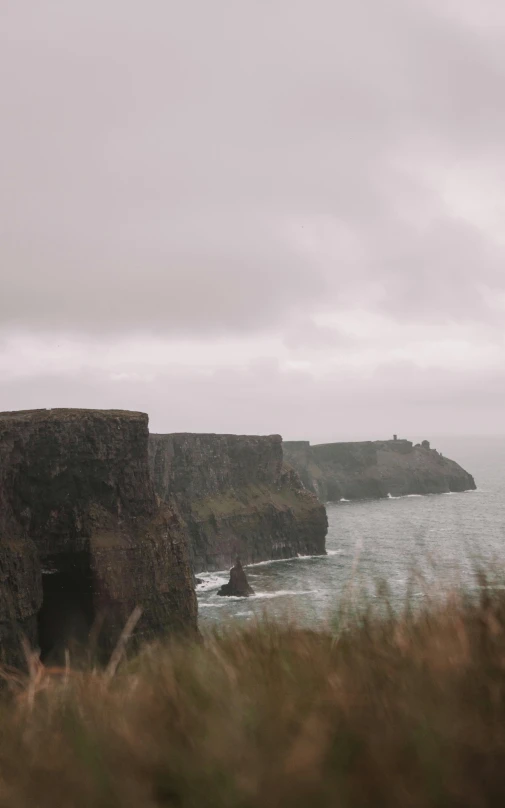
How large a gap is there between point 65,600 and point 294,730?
54547 mm

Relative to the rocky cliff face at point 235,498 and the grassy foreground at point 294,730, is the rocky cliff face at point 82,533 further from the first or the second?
the rocky cliff face at point 235,498

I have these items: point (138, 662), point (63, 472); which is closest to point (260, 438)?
point (63, 472)

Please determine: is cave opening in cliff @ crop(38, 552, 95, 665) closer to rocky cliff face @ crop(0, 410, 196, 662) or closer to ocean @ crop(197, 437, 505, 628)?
rocky cliff face @ crop(0, 410, 196, 662)

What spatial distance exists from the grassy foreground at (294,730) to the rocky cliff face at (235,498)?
109914mm

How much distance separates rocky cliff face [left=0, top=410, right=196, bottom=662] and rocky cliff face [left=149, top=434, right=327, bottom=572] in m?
54.3

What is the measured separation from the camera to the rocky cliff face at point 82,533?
54.7m

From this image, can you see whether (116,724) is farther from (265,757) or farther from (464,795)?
(464,795)

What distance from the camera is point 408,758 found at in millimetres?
3797

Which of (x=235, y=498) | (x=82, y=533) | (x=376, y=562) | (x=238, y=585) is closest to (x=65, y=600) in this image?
(x=82, y=533)

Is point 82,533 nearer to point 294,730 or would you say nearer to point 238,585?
point 238,585

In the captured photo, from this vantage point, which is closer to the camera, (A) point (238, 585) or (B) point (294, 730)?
(B) point (294, 730)

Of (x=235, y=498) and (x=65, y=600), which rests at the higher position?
(x=235, y=498)

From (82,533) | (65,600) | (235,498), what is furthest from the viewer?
(235,498)

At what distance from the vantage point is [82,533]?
57.2 metres
